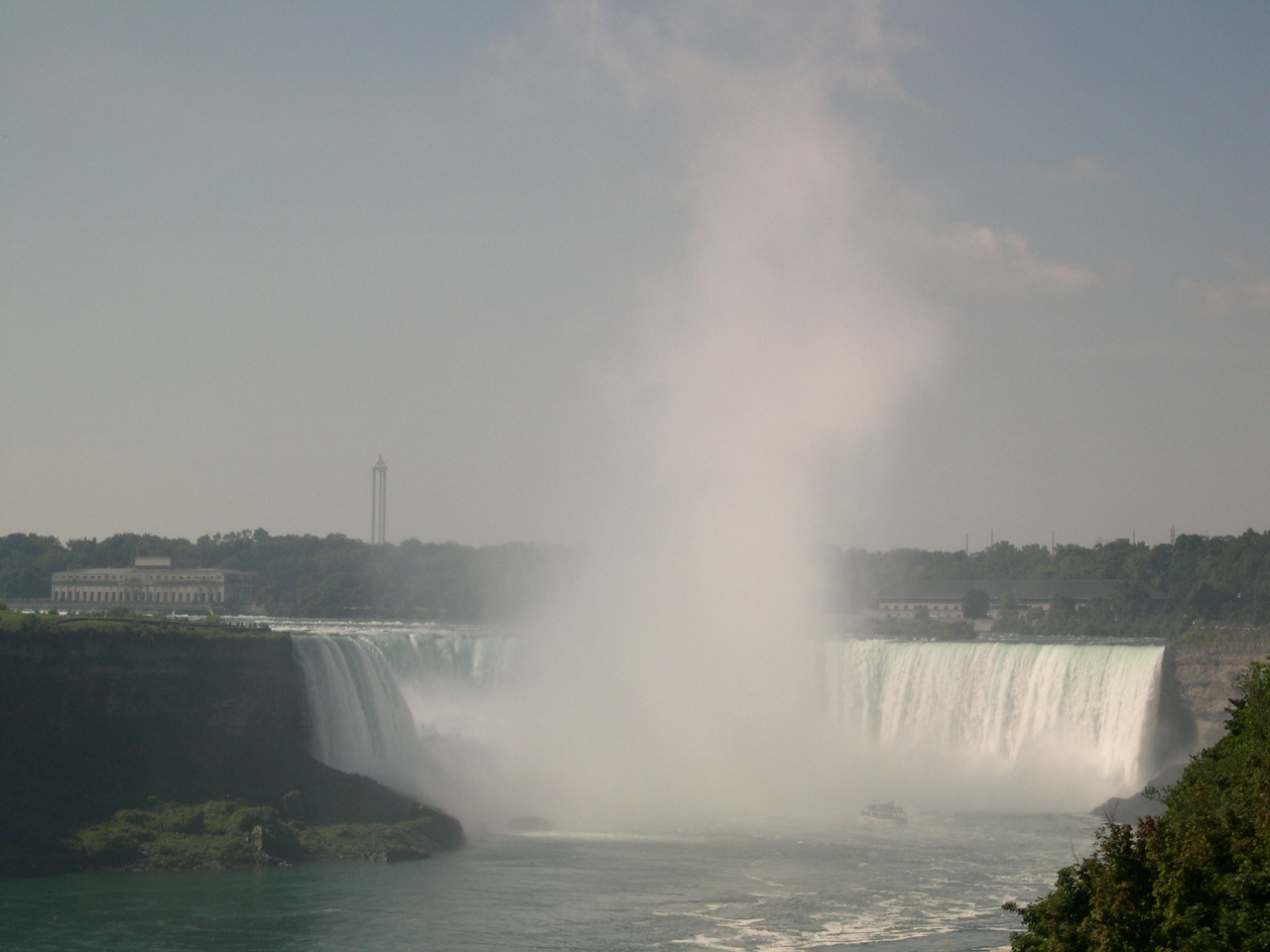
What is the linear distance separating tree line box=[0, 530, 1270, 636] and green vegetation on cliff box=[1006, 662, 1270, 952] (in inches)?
3026

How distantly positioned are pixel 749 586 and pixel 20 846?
36.9 m

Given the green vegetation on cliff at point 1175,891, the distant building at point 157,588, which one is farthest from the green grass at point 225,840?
the distant building at point 157,588

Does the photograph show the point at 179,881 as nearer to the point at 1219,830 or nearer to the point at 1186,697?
the point at 1219,830

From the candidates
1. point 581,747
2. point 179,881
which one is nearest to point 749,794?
point 581,747

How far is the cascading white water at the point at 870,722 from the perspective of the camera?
2045 inches

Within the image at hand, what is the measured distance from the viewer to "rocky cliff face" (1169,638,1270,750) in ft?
180

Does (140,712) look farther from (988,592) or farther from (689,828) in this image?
(988,592)

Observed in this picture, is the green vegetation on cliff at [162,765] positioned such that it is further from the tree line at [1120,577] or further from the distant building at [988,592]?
the distant building at [988,592]

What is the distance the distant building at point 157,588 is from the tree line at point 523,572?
332 centimetres

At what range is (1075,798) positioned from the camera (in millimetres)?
54781

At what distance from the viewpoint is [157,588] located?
121250 mm

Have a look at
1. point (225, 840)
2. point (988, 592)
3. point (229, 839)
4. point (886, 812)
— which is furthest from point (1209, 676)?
point (988, 592)

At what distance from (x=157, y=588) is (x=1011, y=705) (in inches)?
3215

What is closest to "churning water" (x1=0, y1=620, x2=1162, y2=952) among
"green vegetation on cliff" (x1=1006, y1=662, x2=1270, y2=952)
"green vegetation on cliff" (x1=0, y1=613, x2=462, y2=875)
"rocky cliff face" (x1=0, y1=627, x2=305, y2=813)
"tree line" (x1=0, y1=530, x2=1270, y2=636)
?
"green vegetation on cliff" (x1=0, y1=613, x2=462, y2=875)
